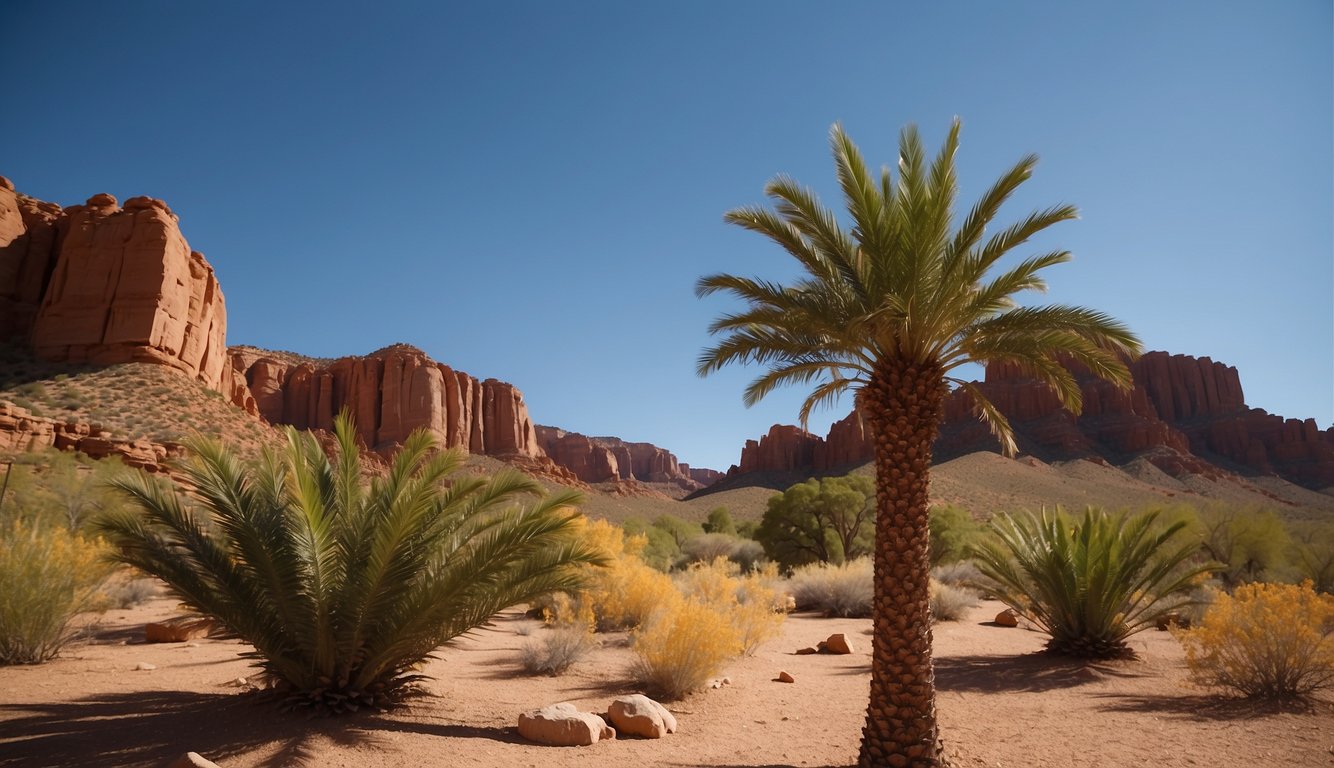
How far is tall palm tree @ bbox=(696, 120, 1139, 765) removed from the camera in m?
6.73

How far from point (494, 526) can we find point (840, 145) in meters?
6.24

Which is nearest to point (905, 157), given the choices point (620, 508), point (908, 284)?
point (908, 284)

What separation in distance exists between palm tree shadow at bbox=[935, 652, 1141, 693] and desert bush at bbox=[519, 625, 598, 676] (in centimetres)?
559

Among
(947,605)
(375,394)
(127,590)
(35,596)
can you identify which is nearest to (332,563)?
(35,596)

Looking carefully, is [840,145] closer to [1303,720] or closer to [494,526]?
[494,526]

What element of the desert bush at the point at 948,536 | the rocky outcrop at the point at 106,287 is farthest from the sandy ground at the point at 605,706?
the rocky outcrop at the point at 106,287

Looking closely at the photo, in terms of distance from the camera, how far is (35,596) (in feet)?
31.5

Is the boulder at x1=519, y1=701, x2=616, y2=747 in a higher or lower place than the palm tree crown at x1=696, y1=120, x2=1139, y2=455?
lower

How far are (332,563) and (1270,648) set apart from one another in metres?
11.4

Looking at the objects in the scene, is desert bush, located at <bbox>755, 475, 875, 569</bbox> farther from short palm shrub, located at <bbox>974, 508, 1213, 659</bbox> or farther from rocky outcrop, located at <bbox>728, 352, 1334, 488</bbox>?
rocky outcrop, located at <bbox>728, 352, 1334, 488</bbox>

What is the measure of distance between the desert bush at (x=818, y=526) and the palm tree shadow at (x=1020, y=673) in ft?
59.5

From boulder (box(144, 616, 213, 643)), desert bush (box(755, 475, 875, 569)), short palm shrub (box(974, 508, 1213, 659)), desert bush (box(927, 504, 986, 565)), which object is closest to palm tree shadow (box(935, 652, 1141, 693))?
short palm shrub (box(974, 508, 1213, 659))

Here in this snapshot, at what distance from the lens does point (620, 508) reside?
54.9m

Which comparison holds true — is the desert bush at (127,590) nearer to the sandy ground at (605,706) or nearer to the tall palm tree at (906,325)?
the sandy ground at (605,706)
